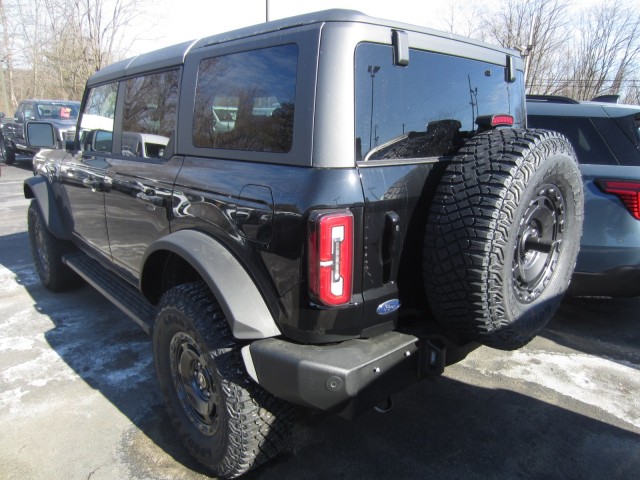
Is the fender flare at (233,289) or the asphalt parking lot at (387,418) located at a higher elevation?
the fender flare at (233,289)

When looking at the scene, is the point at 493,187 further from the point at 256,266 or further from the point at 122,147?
the point at 122,147

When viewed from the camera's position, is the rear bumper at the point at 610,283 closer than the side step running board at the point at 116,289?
No

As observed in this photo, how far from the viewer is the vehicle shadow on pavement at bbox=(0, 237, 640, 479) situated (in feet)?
7.76

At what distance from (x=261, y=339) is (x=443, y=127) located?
51.2 inches

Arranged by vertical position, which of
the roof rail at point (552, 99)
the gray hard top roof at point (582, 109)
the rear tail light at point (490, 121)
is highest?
the roof rail at point (552, 99)

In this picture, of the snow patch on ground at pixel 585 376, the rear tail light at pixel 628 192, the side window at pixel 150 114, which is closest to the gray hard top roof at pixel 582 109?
the rear tail light at pixel 628 192

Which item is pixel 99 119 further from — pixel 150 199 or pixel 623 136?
pixel 623 136

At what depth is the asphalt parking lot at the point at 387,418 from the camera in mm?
2389

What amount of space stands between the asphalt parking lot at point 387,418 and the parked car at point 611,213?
566 mm

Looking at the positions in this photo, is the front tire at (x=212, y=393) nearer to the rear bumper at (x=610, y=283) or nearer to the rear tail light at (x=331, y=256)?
the rear tail light at (x=331, y=256)

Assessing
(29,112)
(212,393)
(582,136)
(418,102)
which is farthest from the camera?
(29,112)

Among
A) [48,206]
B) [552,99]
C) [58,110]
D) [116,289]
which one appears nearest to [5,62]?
[58,110]

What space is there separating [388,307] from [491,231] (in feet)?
1.71

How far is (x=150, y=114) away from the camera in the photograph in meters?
2.88
